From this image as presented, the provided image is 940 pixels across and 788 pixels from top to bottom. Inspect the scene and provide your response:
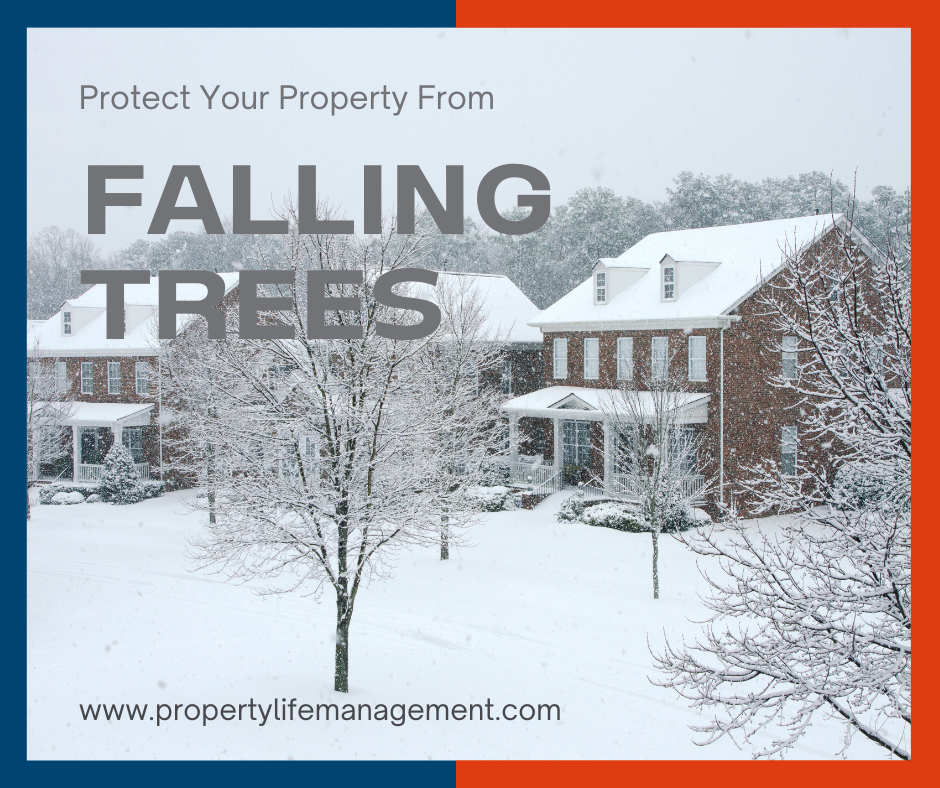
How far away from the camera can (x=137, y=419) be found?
32469 millimetres

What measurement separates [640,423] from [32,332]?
29.4 metres

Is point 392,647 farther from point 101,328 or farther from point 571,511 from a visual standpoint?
point 101,328

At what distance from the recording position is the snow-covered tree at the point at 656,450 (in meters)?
19.0

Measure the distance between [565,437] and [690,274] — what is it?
7.62 m

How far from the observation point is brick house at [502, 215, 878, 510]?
2489 centimetres

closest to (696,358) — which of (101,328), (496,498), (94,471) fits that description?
(496,498)

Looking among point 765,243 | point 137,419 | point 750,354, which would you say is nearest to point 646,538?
point 750,354

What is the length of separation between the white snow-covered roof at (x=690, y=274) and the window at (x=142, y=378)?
16.2m

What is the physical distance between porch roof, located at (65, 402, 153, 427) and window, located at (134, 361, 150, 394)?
2.04 ft

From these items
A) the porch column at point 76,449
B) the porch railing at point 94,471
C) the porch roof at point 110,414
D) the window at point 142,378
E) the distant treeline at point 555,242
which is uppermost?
the distant treeline at point 555,242

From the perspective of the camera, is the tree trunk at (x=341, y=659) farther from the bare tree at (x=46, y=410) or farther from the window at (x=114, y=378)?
the window at (x=114, y=378)

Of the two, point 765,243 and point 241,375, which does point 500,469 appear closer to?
point 765,243

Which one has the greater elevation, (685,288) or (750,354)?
(685,288)

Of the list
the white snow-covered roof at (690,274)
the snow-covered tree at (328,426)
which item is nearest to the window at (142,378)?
the white snow-covered roof at (690,274)
